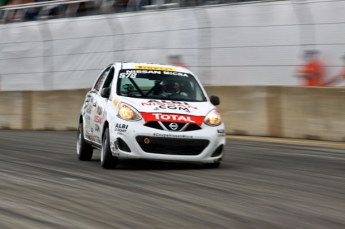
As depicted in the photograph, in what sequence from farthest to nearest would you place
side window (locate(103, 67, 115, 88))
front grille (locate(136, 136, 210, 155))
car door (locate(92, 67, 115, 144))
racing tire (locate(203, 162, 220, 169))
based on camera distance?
1. side window (locate(103, 67, 115, 88))
2. car door (locate(92, 67, 115, 144))
3. racing tire (locate(203, 162, 220, 169))
4. front grille (locate(136, 136, 210, 155))

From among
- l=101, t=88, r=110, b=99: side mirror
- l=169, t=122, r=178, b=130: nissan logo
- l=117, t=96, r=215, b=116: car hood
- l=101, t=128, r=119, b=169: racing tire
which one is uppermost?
l=101, t=88, r=110, b=99: side mirror

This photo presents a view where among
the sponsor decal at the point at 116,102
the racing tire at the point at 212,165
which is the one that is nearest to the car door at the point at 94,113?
the sponsor decal at the point at 116,102

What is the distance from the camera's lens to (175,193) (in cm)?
816

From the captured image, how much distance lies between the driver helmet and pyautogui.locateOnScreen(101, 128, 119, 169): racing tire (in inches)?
44.2

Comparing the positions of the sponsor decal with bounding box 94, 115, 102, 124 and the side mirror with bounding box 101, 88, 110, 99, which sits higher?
the side mirror with bounding box 101, 88, 110, 99

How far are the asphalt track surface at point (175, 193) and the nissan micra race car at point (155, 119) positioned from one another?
258mm

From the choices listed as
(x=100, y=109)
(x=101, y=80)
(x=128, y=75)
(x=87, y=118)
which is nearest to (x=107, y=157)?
(x=100, y=109)

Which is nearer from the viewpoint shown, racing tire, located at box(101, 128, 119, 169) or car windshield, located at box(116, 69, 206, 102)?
racing tire, located at box(101, 128, 119, 169)

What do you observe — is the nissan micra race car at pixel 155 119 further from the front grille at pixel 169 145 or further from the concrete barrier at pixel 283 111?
the concrete barrier at pixel 283 111

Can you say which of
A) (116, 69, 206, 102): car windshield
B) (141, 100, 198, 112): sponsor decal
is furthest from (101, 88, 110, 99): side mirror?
(141, 100, 198, 112): sponsor decal

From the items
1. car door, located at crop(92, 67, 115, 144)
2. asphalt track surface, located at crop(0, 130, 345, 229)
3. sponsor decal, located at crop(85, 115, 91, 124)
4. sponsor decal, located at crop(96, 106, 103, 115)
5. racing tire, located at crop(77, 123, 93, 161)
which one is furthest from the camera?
racing tire, located at crop(77, 123, 93, 161)

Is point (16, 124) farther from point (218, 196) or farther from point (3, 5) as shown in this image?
point (218, 196)

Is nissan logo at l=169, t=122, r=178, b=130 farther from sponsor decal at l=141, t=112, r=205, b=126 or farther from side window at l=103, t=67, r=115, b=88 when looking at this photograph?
side window at l=103, t=67, r=115, b=88

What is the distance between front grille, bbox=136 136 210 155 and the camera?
33.5ft
